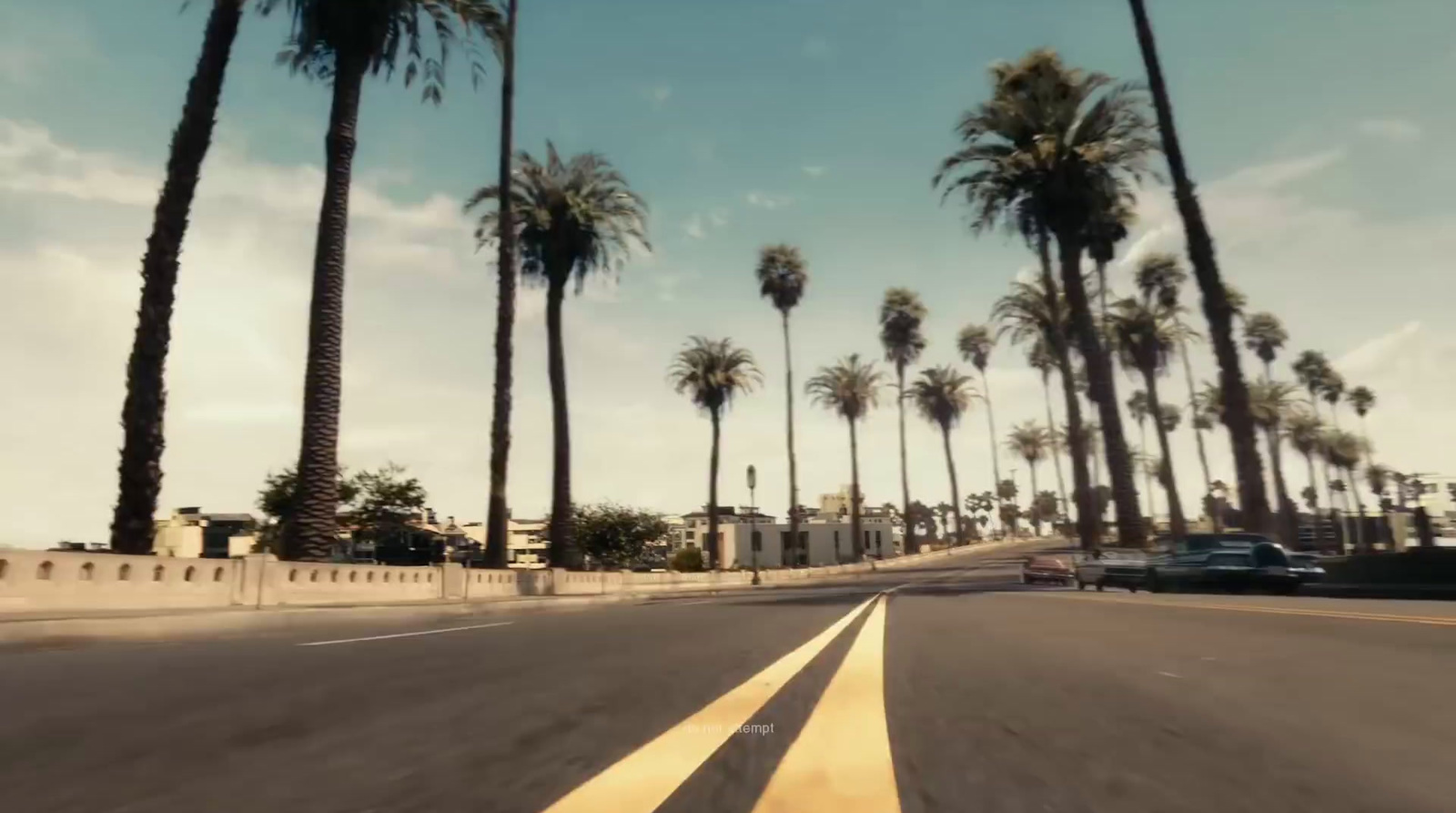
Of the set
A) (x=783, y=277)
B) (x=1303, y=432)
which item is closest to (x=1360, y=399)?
(x=1303, y=432)

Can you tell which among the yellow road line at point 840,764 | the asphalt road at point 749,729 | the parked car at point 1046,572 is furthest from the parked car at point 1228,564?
the yellow road line at point 840,764

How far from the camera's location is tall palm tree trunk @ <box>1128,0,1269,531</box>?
23406mm

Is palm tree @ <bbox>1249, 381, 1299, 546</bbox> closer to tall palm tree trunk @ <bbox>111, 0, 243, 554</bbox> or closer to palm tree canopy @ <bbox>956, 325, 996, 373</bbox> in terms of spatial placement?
palm tree canopy @ <bbox>956, 325, 996, 373</bbox>

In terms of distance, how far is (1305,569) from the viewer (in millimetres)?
19422

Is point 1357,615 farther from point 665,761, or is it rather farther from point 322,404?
point 322,404

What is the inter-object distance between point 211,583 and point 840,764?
16668 mm

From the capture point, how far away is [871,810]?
220 centimetres

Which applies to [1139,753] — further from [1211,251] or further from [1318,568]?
[1211,251]

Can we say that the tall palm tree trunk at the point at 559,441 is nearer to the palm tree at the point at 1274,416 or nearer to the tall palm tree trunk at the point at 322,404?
the tall palm tree trunk at the point at 322,404

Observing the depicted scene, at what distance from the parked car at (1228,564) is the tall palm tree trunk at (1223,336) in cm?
325

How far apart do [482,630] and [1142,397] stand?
121 m

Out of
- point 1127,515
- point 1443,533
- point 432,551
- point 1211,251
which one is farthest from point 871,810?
point 432,551

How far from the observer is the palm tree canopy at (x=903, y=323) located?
9031 cm

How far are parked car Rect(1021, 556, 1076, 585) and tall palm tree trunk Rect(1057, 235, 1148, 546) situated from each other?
215 inches
